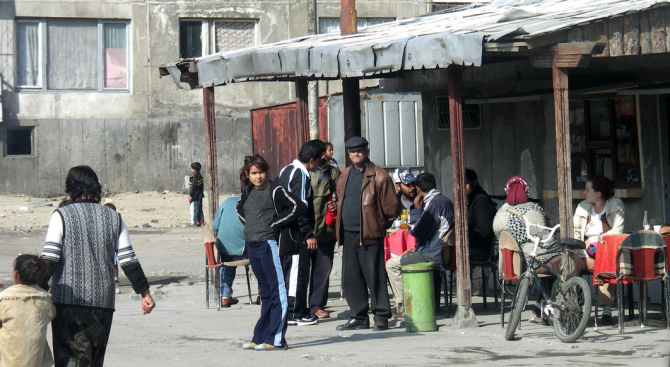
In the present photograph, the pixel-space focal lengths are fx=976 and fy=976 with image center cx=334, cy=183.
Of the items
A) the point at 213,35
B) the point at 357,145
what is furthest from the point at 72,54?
the point at 357,145

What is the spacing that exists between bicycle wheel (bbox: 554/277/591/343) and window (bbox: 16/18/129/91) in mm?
20323

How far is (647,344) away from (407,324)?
2335 millimetres

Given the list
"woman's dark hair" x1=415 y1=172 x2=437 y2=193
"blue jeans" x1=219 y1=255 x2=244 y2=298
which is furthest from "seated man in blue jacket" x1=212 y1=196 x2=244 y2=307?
"woman's dark hair" x1=415 y1=172 x2=437 y2=193

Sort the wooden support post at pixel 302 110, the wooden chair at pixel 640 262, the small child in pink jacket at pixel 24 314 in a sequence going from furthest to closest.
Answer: the wooden support post at pixel 302 110, the wooden chair at pixel 640 262, the small child in pink jacket at pixel 24 314

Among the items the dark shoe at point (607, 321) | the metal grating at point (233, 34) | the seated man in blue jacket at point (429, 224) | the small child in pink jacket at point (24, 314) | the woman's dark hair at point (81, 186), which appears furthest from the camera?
the metal grating at point (233, 34)

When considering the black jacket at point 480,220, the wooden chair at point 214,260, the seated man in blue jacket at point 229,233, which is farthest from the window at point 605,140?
the wooden chair at point 214,260

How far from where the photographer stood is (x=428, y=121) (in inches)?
541

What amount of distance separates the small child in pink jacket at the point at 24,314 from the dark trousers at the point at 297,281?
12.1 feet

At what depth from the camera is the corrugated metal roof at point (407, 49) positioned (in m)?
8.69

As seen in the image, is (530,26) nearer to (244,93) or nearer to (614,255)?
(614,255)

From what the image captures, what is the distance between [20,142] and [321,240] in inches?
699

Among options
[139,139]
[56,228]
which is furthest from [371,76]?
[139,139]

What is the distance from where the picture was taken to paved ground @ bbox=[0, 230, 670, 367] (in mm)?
8125

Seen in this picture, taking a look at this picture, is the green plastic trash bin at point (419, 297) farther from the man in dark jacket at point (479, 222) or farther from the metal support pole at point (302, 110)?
the metal support pole at point (302, 110)
